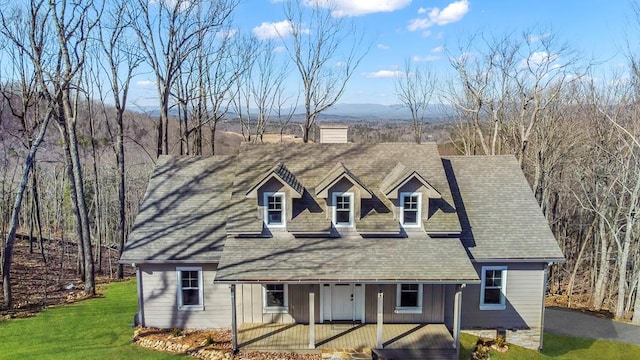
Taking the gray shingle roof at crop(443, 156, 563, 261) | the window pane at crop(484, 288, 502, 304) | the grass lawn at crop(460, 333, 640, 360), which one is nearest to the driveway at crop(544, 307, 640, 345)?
the grass lawn at crop(460, 333, 640, 360)

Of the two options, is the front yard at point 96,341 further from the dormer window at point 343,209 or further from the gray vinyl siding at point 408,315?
the dormer window at point 343,209

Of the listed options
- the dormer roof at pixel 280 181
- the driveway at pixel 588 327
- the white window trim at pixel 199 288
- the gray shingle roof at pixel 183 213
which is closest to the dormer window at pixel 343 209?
the dormer roof at pixel 280 181

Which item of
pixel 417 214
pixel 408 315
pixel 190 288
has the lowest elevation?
pixel 408 315

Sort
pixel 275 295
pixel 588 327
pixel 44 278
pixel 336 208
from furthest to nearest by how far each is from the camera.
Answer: pixel 44 278
pixel 588 327
pixel 336 208
pixel 275 295

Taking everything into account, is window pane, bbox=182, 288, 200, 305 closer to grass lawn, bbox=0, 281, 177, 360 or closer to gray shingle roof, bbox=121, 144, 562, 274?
gray shingle roof, bbox=121, 144, 562, 274

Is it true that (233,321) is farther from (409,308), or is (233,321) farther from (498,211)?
(498,211)

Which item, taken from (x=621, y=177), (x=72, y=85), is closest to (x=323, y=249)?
(x=72, y=85)

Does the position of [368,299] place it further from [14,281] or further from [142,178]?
[142,178]

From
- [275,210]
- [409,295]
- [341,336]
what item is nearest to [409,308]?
[409,295]
